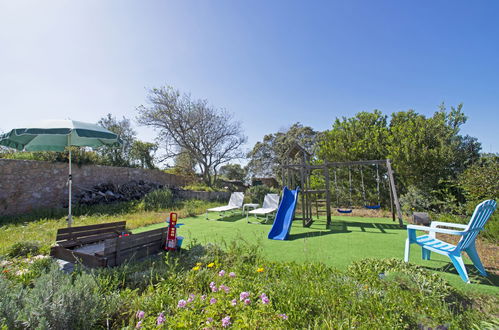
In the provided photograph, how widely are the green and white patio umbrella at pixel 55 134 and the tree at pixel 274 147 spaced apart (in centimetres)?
1626

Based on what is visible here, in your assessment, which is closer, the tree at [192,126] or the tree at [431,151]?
the tree at [431,151]

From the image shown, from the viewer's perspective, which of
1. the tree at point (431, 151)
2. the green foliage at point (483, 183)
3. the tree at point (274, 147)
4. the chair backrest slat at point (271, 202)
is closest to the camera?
the green foliage at point (483, 183)

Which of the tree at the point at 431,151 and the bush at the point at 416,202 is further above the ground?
the tree at the point at 431,151

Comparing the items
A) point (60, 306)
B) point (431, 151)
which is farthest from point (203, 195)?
point (60, 306)

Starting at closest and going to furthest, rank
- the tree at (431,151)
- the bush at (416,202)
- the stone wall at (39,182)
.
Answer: the stone wall at (39,182), the bush at (416,202), the tree at (431,151)

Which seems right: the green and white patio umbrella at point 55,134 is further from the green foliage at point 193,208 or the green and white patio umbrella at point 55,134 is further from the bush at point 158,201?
the bush at point 158,201

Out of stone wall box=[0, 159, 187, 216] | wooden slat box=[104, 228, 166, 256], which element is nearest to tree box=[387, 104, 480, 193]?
wooden slat box=[104, 228, 166, 256]

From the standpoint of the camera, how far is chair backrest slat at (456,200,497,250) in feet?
8.55

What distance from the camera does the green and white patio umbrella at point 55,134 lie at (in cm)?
399

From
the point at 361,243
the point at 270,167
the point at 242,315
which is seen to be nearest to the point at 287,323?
the point at 242,315

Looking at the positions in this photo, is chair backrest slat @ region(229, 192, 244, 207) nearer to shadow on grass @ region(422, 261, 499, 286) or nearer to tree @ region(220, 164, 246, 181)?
shadow on grass @ region(422, 261, 499, 286)

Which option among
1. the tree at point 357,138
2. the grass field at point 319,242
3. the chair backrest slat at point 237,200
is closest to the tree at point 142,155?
the grass field at point 319,242

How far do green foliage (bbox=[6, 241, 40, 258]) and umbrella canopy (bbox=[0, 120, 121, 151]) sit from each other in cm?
196

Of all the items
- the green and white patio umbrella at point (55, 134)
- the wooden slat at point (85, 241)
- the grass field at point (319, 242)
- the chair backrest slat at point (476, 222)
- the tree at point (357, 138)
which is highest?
the tree at point (357, 138)
